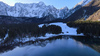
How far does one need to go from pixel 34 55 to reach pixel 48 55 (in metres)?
7.83

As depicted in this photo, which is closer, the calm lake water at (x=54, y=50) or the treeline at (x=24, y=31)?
the calm lake water at (x=54, y=50)

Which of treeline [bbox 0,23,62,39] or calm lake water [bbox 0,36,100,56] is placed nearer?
calm lake water [bbox 0,36,100,56]

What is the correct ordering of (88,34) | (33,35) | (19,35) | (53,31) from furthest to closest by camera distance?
1. (53,31)
2. (88,34)
3. (33,35)
4. (19,35)

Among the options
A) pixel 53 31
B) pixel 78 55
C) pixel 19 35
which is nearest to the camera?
pixel 78 55

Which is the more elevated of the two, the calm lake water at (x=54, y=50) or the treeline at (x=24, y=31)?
the treeline at (x=24, y=31)

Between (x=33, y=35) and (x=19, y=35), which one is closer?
→ (x=19, y=35)

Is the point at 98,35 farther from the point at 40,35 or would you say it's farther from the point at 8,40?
the point at 8,40

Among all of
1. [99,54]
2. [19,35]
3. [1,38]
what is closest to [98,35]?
[99,54]

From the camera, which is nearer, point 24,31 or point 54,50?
point 54,50

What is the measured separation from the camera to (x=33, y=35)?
84.3 meters

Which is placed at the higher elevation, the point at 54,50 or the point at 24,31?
the point at 24,31

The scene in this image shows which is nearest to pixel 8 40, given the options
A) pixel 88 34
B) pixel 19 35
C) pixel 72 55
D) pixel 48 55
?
pixel 19 35

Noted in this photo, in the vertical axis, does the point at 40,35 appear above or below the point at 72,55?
above

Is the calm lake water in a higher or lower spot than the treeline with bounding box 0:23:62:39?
lower
